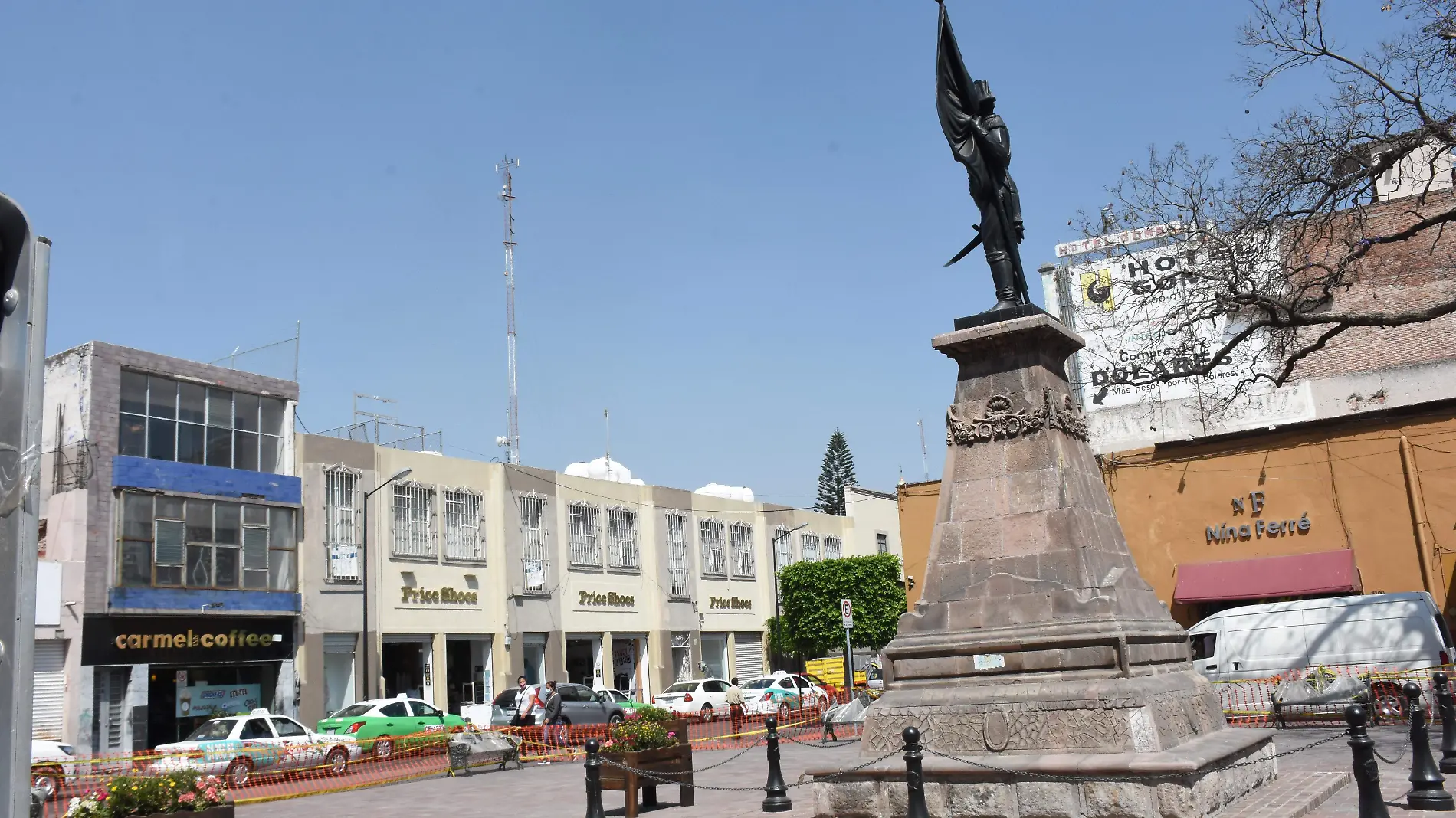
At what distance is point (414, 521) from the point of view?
36.5 meters

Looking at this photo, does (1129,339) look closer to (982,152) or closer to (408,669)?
(408,669)

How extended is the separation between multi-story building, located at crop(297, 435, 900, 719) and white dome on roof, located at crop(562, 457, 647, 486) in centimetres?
258

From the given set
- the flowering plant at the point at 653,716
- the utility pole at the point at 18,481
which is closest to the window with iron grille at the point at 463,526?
the flowering plant at the point at 653,716

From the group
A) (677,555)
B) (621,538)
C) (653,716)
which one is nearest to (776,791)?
(653,716)

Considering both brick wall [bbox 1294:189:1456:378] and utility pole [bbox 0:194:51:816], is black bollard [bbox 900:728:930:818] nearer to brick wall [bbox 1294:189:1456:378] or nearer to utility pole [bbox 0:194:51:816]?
utility pole [bbox 0:194:51:816]

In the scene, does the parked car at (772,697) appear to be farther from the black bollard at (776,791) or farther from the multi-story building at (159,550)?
the black bollard at (776,791)

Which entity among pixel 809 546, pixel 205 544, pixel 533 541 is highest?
pixel 809 546

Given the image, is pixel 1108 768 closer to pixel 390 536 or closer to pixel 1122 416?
pixel 390 536

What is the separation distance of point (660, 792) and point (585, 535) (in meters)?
26.8

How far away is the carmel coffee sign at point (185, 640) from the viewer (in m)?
28.0

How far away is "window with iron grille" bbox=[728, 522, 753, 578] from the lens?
1992 inches

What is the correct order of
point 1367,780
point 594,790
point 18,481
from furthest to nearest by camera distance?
point 594,790
point 1367,780
point 18,481

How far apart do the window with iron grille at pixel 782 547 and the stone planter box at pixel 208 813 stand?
43.2 metres

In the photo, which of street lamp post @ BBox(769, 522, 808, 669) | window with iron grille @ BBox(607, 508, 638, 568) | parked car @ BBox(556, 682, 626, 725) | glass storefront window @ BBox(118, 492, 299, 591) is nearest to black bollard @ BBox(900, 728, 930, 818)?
parked car @ BBox(556, 682, 626, 725)
